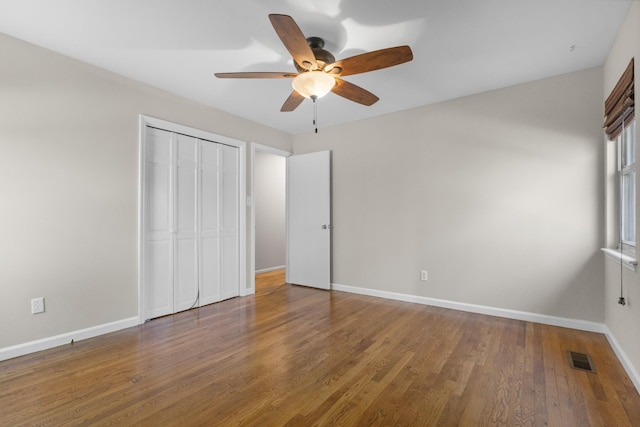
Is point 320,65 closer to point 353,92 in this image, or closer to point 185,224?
point 353,92

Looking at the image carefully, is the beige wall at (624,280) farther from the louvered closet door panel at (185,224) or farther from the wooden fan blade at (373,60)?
the louvered closet door panel at (185,224)

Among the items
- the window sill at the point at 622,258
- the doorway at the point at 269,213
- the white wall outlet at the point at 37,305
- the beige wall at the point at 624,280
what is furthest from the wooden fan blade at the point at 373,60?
the doorway at the point at 269,213

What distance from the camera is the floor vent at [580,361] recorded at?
2209 mm

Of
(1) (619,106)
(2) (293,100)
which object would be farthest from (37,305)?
(1) (619,106)

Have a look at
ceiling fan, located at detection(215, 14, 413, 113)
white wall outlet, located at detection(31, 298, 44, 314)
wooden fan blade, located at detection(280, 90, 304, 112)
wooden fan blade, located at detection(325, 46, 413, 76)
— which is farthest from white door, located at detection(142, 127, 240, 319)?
wooden fan blade, located at detection(325, 46, 413, 76)

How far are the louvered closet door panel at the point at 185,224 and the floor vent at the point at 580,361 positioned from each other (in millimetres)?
3753

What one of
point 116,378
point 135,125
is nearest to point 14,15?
point 135,125

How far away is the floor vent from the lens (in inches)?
87.0

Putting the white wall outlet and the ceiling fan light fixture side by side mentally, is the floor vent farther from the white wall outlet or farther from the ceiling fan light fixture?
the white wall outlet

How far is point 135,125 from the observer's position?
123 inches

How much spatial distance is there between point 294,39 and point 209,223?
2.71 meters

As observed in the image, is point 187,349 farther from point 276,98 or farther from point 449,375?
point 276,98

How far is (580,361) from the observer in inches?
90.8

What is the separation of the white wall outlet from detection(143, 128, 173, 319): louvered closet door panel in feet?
2.71
